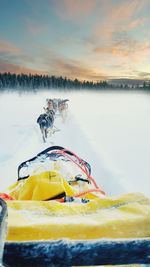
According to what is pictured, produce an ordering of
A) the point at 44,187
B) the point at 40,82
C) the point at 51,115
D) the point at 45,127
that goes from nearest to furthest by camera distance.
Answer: the point at 44,187
the point at 45,127
the point at 51,115
the point at 40,82

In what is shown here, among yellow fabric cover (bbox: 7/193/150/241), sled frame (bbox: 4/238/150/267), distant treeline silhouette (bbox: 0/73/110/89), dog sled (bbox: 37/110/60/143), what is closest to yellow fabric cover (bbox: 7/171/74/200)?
yellow fabric cover (bbox: 7/193/150/241)

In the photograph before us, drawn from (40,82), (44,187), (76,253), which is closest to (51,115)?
(44,187)

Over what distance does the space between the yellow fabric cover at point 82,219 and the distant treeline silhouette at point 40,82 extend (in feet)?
67.3

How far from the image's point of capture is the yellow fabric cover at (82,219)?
0.59m

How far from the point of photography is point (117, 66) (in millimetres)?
11633

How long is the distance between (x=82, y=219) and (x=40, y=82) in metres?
23.1

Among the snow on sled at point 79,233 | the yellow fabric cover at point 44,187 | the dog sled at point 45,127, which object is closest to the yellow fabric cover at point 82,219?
the snow on sled at point 79,233

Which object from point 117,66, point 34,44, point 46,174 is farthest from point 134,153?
point 34,44

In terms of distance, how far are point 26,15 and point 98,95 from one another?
13316mm

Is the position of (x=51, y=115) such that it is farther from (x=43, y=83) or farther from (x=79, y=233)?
(x=43, y=83)

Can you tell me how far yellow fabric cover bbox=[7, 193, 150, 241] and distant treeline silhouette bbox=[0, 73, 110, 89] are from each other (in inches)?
808

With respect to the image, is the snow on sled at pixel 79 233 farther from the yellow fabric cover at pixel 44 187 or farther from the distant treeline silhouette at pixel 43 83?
the distant treeline silhouette at pixel 43 83

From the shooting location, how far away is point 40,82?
23375 mm

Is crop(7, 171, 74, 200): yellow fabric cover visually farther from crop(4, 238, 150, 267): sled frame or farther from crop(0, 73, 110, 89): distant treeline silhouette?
crop(0, 73, 110, 89): distant treeline silhouette
